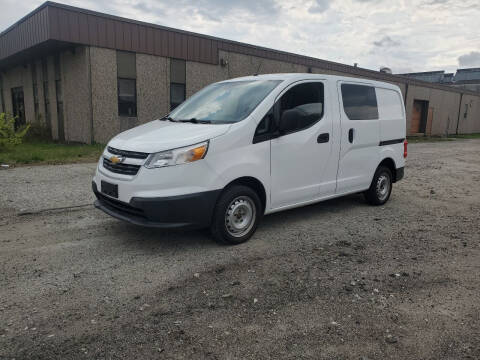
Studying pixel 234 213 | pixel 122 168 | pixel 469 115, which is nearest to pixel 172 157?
pixel 122 168

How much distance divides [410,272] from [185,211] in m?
2.42

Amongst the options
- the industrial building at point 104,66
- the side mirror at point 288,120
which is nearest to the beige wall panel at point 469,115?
the industrial building at point 104,66

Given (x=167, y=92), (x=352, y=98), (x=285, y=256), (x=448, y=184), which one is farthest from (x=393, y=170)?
(x=167, y=92)

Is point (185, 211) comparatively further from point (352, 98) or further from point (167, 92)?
point (167, 92)

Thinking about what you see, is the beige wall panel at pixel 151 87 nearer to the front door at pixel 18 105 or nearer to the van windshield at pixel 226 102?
the front door at pixel 18 105

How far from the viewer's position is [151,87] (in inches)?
605

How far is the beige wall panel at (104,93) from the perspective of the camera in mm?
13766

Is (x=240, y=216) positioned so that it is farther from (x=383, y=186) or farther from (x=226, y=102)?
(x=383, y=186)

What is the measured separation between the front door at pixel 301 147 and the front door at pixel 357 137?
1.23ft

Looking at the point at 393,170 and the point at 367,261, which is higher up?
the point at 393,170

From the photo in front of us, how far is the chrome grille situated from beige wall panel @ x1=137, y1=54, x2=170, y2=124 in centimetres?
1125

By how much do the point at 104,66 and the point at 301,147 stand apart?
11.2 meters

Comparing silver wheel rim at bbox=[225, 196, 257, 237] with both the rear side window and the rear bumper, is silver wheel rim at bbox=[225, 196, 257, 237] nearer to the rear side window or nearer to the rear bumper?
the rear bumper

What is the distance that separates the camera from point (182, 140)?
4082 mm
